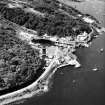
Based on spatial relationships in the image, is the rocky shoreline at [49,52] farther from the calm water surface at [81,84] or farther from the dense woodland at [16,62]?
the dense woodland at [16,62]

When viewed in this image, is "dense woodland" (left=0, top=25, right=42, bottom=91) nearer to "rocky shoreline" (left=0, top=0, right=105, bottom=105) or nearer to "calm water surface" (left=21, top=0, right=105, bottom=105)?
"rocky shoreline" (left=0, top=0, right=105, bottom=105)

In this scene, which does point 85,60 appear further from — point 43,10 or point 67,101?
point 43,10

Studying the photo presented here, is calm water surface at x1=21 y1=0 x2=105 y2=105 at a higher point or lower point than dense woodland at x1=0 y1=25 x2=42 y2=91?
lower

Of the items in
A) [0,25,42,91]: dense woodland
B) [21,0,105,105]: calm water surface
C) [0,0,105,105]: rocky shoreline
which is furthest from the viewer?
[0,25,42,91]: dense woodland

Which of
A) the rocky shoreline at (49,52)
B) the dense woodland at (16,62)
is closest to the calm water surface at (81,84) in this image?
the rocky shoreline at (49,52)

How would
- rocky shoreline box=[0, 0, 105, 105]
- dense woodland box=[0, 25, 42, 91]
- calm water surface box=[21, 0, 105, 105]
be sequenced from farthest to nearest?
dense woodland box=[0, 25, 42, 91], rocky shoreline box=[0, 0, 105, 105], calm water surface box=[21, 0, 105, 105]

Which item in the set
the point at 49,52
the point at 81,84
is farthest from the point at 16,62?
the point at 81,84

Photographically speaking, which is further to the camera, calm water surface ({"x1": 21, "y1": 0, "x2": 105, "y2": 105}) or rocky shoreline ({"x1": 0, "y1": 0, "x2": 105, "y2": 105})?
rocky shoreline ({"x1": 0, "y1": 0, "x2": 105, "y2": 105})

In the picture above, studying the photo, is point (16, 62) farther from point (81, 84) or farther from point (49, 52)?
point (81, 84)

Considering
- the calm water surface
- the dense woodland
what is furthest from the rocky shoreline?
the dense woodland
